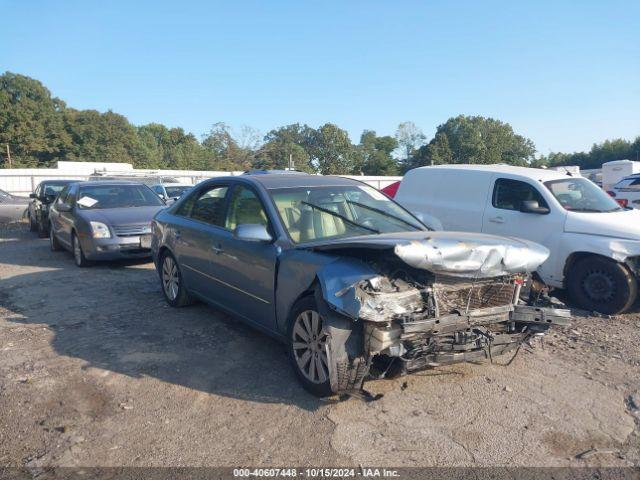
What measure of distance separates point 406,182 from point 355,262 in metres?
5.50

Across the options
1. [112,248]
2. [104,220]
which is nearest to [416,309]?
[112,248]

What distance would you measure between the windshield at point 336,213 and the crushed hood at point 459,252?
1.73ft

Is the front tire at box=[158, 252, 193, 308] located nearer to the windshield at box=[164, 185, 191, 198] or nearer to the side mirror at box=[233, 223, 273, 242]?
the side mirror at box=[233, 223, 273, 242]

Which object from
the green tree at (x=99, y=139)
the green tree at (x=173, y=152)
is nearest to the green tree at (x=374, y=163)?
the green tree at (x=173, y=152)

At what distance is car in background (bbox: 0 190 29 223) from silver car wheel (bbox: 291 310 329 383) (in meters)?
15.7

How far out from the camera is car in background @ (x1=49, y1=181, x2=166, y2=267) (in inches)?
345

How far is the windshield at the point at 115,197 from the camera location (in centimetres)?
980

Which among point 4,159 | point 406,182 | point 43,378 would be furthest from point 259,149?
point 43,378

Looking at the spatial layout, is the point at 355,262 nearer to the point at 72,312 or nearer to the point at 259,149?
the point at 72,312

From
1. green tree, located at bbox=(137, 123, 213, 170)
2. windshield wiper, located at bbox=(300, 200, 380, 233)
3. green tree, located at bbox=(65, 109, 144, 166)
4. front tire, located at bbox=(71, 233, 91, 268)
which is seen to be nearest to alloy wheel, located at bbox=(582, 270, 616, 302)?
windshield wiper, located at bbox=(300, 200, 380, 233)

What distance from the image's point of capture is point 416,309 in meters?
3.59

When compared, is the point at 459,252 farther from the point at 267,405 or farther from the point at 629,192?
the point at 629,192

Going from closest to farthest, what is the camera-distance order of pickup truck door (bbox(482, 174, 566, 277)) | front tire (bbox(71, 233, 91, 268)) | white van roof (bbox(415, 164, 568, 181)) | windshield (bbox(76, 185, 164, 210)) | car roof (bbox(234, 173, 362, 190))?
car roof (bbox(234, 173, 362, 190)) < pickup truck door (bbox(482, 174, 566, 277)) < white van roof (bbox(415, 164, 568, 181)) < front tire (bbox(71, 233, 91, 268)) < windshield (bbox(76, 185, 164, 210))

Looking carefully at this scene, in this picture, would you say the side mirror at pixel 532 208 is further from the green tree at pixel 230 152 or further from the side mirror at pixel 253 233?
the green tree at pixel 230 152
